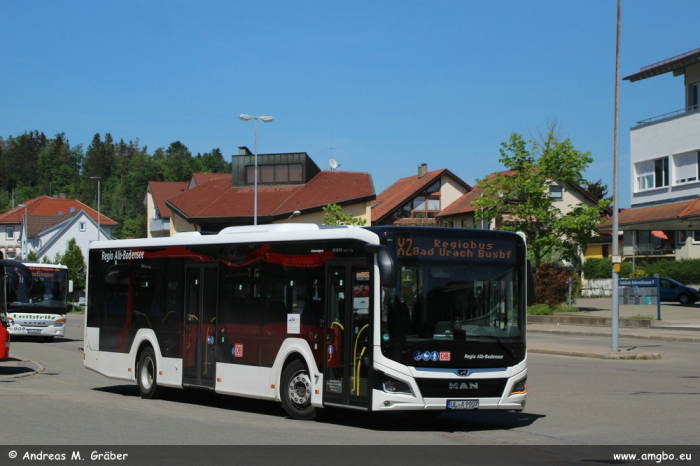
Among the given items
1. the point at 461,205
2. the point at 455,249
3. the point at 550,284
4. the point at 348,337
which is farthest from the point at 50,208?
the point at 455,249

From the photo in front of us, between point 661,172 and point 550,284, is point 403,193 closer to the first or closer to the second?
point 661,172

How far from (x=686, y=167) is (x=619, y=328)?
40.1 feet

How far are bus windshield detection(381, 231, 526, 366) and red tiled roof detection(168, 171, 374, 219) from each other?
186 ft

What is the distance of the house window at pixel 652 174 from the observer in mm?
46812

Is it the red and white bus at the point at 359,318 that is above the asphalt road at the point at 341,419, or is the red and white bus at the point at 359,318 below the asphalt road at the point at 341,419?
above

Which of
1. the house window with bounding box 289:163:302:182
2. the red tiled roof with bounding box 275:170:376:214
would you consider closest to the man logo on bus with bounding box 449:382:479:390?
the red tiled roof with bounding box 275:170:376:214

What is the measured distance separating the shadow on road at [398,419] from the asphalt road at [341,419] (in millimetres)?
17

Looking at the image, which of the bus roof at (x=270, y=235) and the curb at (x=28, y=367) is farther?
the curb at (x=28, y=367)

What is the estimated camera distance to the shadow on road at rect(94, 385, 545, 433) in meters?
12.1

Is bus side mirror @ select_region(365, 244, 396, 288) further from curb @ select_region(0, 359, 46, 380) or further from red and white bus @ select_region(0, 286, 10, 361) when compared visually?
curb @ select_region(0, 359, 46, 380)

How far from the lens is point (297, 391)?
40.8 ft

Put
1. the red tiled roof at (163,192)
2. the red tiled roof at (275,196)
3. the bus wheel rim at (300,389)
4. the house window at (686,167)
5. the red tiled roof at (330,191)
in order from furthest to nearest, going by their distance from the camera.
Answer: the red tiled roof at (163,192), the red tiled roof at (275,196), the red tiled roof at (330,191), the house window at (686,167), the bus wheel rim at (300,389)

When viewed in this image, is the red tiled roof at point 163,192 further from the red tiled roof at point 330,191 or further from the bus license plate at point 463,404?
the bus license plate at point 463,404

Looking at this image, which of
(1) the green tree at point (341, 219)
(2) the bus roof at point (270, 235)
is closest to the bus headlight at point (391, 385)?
(2) the bus roof at point (270, 235)
